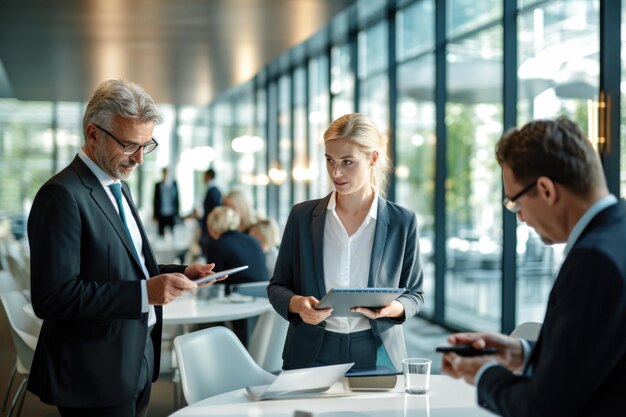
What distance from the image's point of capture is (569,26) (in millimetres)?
6113

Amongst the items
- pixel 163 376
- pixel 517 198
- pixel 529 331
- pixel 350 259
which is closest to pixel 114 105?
pixel 350 259

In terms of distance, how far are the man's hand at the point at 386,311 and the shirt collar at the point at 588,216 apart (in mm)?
1165

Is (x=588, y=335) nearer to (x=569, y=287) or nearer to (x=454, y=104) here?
(x=569, y=287)

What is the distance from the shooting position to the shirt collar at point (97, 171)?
2397 mm

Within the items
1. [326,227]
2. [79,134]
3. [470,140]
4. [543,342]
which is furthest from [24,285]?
[79,134]

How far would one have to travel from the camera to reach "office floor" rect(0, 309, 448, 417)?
16.9ft

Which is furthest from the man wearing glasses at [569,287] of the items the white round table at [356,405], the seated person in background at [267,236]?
the seated person in background at [267,236]

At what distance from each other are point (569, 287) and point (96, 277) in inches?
55.6

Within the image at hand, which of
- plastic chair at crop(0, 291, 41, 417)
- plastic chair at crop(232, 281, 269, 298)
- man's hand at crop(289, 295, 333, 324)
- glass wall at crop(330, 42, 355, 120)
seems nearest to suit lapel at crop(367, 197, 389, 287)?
man's hand at crop(289, 295, 333, 324)

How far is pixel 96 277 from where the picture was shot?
2.32m

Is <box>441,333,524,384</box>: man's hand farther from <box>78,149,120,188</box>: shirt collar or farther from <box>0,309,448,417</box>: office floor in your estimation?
<box>0,309,448,417</box>: office floor

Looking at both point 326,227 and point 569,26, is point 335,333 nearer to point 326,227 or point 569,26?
point 326,227

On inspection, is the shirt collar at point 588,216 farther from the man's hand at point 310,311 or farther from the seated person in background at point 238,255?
the seated person in background at point 238,255

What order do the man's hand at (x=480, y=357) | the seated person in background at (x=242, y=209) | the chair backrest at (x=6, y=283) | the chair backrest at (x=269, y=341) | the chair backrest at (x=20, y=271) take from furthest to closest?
the chair backrest at (x=20, y=271) → the seated person in background at (x=242, y=209) → the chair backrest at (x=6, y=283) → the chair backrest at (x=269, y=341) → the man's hand at (x=480, y=357)
